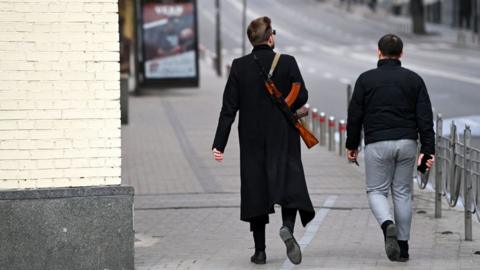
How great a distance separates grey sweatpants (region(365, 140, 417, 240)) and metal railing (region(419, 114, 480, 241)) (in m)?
1.19

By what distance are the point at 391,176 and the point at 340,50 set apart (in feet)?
206

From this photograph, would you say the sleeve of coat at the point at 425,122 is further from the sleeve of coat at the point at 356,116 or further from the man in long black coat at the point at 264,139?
the man in long black coat at the point at 264,139

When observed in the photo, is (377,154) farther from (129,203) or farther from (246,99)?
(129,203)

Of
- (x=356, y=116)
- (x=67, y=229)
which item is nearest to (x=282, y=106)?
(x=356, y=116)

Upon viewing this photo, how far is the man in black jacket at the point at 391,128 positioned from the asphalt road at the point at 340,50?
51.6 ft

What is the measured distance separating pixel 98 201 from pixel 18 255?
668mm

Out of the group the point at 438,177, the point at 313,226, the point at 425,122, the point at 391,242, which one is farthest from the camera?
the point at 438,177

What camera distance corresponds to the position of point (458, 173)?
11.8 meters

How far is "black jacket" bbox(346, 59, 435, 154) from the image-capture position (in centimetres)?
960

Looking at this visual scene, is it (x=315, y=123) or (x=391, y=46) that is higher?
(x=391, y=46)

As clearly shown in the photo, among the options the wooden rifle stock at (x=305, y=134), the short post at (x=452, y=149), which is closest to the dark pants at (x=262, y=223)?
the wooden rifle stock at (x=305, y=134)

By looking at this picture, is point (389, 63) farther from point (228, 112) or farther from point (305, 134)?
point (228, 112)

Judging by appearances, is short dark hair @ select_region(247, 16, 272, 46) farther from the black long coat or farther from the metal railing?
the metal railing

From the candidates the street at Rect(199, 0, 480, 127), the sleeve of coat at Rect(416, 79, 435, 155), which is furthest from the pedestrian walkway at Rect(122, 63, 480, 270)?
the street at Rect(199, 0, 480, 127)
